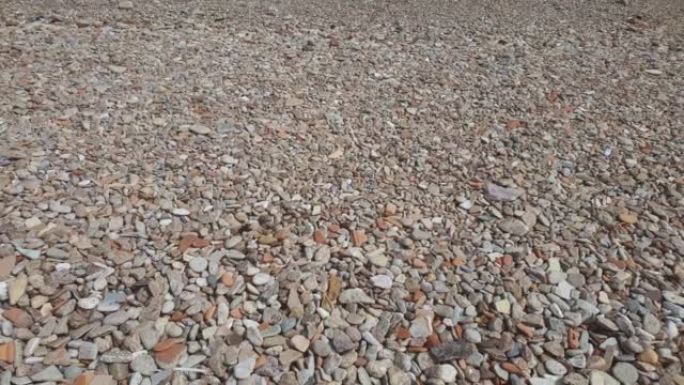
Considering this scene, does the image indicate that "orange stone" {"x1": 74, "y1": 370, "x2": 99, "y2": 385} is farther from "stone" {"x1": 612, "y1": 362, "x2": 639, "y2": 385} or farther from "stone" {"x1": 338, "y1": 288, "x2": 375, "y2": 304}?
"stone" {"x1": 612, "y1": 362, "x2": 639, "y2": 385}

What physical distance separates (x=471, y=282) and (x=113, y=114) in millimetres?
3069

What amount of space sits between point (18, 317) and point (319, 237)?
58.6 inches

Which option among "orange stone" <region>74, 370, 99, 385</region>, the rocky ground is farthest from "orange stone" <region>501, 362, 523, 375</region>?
"orange stone" <region>74, 370, 99, 385</region>

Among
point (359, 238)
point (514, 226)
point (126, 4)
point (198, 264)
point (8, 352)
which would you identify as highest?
point (126, 4)

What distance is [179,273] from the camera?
2555mm

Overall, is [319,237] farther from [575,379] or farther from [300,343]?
[575,379]

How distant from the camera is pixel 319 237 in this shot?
2840 millimetres

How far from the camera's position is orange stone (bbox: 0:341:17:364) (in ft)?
6.79

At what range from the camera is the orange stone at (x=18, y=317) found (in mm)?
2236

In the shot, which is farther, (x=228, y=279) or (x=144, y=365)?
(x=228, y=279)

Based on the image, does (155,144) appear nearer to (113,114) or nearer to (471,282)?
(113,114)

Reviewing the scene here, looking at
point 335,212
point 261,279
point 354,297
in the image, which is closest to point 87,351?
point 261,279

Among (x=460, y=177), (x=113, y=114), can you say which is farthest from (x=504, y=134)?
(x=113, y=114)

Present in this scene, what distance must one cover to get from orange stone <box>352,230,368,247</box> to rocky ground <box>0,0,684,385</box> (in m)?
0.01
